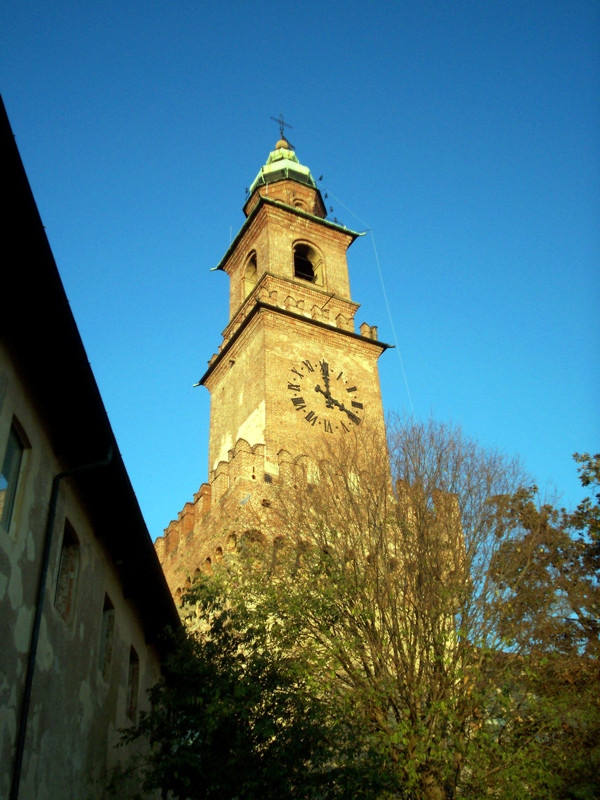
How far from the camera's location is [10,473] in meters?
7.30

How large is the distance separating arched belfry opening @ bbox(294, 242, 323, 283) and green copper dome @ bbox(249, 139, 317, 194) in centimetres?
456

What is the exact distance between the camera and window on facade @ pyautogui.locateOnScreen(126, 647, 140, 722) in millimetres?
11680

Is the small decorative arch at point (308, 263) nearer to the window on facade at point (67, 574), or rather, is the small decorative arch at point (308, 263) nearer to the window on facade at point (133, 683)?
the window on facade at point (133, 683)

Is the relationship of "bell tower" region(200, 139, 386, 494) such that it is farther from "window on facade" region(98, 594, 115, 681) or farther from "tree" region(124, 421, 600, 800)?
"window on facade" region(98, 594, 115, 681)

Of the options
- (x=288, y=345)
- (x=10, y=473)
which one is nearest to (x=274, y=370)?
(x=288, y=345)

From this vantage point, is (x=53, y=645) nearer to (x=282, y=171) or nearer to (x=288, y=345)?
(x=288, y=345)

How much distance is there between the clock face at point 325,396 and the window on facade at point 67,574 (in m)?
14.8

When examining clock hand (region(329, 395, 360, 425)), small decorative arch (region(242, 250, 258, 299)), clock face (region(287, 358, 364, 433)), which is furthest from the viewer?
small decorative arch (region(242, 250, 258, 299))

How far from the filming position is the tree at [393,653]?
383 inches

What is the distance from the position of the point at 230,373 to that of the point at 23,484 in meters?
19.8

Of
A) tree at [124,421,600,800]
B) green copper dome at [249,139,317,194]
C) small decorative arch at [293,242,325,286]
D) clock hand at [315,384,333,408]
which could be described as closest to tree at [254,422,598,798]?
tree at [124,421,600,800]

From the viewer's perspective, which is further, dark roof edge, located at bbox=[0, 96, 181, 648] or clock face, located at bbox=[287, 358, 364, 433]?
clock face, located at bbox=[287, 358, 364, 433]

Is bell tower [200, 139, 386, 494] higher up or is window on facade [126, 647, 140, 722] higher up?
bell tower [200, 139, 386, 494]

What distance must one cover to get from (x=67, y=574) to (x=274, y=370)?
16087 millimetres
